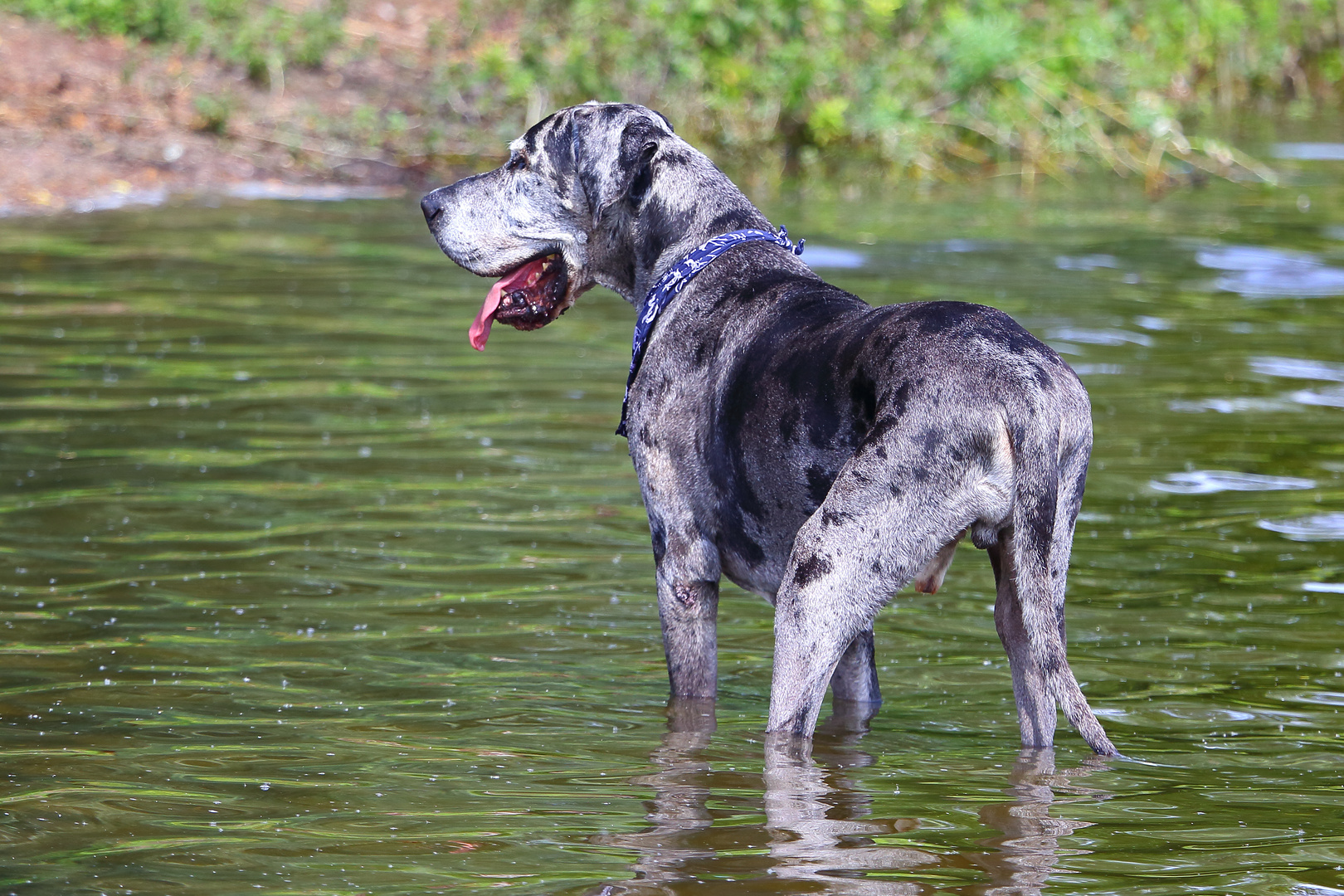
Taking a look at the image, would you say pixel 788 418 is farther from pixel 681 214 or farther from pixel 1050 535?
pixel 681 214

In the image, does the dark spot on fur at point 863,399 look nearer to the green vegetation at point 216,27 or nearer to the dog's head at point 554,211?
the dog's head at point 554,211

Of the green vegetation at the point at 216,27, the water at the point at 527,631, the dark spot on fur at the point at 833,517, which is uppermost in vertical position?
the green vegetation at the point at 216,27

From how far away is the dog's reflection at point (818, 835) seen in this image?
12.0 feet

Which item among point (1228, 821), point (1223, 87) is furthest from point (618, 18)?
point (1228, 821)

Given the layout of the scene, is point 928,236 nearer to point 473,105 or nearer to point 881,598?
point 473,105

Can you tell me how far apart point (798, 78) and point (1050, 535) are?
1291 centimetres

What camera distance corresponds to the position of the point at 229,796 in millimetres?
4215

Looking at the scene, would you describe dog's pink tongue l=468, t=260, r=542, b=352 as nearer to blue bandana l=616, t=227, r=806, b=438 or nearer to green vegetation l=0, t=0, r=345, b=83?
blue bandana l=616, t=227, r=806, b=438

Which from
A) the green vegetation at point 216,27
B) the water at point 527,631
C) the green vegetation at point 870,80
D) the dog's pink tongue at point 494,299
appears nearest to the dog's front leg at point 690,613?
the water at point 527,631

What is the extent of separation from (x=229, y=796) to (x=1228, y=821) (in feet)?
8.41

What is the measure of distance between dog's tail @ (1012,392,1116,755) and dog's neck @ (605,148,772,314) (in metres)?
1.55

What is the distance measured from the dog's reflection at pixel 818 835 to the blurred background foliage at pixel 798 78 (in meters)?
12.5

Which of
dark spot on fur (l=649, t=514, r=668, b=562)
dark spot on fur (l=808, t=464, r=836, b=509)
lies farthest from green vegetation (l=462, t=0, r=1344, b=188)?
dark spot on fur (l=808, t=464, r=836, b=509)

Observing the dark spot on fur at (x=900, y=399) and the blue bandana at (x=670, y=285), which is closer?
the dark spot on fur at (x=900, y=399)
